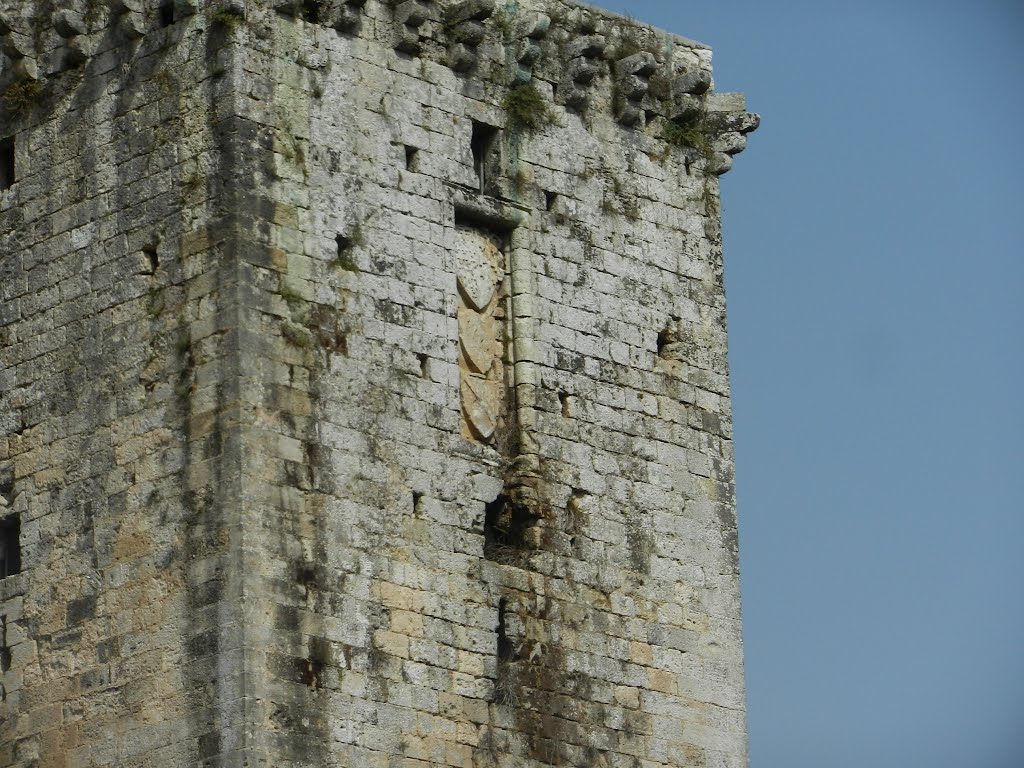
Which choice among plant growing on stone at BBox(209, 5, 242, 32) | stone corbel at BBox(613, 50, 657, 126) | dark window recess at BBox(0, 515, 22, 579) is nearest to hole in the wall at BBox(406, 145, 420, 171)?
plant growing on stone at BBox(209, 5, 242, 32)

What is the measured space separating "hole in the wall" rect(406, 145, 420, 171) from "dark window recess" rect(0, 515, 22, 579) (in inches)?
147

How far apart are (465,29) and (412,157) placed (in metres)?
1.16

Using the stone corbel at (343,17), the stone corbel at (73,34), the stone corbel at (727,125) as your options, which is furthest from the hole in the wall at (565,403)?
the stone corbel at (73,34)

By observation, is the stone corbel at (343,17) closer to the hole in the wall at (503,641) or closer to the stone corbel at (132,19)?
the stone corbel at (132,19)

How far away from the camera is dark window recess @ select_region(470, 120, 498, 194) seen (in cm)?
2689

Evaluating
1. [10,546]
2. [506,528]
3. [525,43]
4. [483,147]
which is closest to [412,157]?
[483,147]

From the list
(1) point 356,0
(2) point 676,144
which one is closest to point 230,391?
(1) point 356,0

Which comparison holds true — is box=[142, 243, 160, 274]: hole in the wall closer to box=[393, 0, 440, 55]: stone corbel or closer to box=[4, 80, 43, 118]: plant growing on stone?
box=[4, 80, 43, 118]: plant growing on stone

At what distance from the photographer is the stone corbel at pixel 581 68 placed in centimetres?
2759

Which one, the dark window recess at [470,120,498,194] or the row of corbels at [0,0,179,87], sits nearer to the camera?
the row of corbels at [0,0,179,87]

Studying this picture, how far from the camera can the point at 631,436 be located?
27172 mm

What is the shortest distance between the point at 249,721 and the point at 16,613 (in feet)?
8.38

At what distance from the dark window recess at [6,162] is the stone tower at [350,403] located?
0.09 feet

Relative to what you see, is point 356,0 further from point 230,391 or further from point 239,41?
point 230,391
